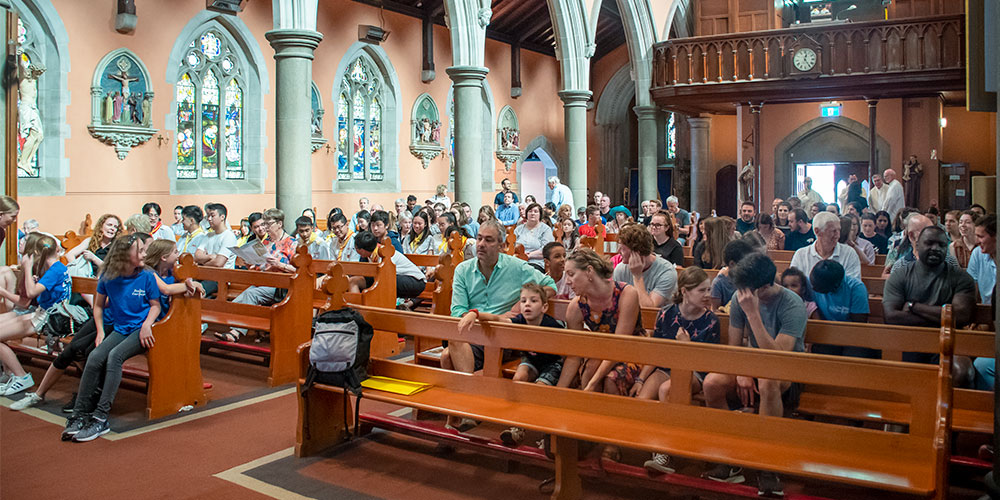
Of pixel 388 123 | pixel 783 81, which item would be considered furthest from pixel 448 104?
pixel 783 81

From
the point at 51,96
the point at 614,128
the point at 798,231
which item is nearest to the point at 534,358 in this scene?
the point at 798,231

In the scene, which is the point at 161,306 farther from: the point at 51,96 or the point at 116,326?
the point at 51,96

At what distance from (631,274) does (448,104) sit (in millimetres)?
15785

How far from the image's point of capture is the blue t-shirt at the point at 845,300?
186 inches

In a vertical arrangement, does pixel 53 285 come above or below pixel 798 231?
below

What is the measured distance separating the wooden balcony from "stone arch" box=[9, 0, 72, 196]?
10.6 metres

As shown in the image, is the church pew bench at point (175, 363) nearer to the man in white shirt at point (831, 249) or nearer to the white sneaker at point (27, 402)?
the white sneaker at point (27, 402)

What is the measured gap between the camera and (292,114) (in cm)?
1076

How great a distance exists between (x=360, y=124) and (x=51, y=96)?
691cm

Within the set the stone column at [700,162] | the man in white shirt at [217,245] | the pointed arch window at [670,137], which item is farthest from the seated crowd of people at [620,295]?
the pointed arch window at [670,137]

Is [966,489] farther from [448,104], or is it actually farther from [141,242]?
[448,104]

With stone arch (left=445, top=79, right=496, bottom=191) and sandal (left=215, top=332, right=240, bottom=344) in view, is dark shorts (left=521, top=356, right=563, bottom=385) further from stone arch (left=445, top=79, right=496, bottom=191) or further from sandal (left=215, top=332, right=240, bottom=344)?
stone arch (left=445, top=79, right=496, bottom=191)

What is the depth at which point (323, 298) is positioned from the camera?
737cm

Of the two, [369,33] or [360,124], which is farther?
[360,124]
